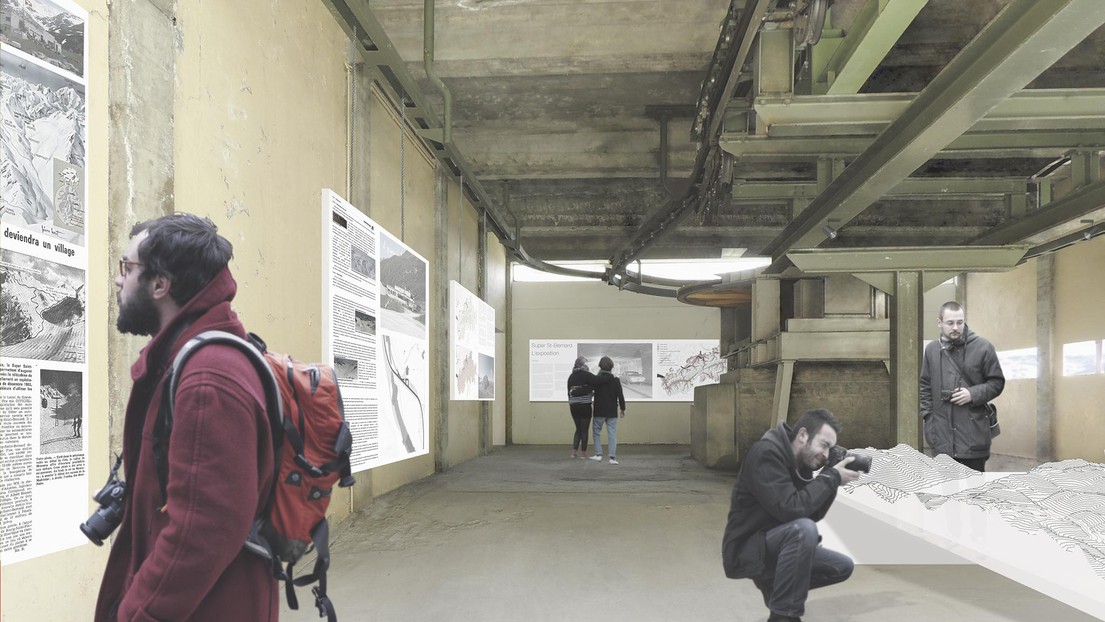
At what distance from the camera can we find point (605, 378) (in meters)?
11.0

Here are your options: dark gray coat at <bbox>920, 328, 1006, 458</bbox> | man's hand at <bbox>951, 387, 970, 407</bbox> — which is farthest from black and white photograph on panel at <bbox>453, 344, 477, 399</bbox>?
man's hand at <bbox>951, 387, 970, 407</bbox>

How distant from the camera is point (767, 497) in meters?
2.88

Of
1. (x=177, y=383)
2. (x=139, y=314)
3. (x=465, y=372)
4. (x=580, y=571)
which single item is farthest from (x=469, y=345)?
(x=177, y=383)

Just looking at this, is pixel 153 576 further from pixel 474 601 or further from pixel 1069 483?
pixel 1069 483

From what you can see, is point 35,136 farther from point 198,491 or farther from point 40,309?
point 198,491

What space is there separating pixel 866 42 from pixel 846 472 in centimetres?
341

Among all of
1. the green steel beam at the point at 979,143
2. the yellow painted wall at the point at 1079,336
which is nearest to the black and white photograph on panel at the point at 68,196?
the green steel beam at the point at 979,143

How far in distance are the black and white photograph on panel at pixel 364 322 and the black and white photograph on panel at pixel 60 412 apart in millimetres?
1628

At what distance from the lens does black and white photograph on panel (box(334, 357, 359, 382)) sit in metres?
3.71

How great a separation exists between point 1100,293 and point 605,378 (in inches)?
258

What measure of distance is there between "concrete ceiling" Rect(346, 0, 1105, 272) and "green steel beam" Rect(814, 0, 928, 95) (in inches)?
0.5

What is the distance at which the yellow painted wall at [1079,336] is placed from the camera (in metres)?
10.3

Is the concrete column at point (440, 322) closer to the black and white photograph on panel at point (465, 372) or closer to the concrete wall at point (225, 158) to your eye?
the black and white photograph on panel at point (465, 372)

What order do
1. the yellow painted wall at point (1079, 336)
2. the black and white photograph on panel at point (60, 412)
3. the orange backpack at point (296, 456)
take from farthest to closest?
the yellow painted wall at point (1079, 336) → the black and white photograph on panel at point (60, 412) → the orange backpack at point (296, 456)
